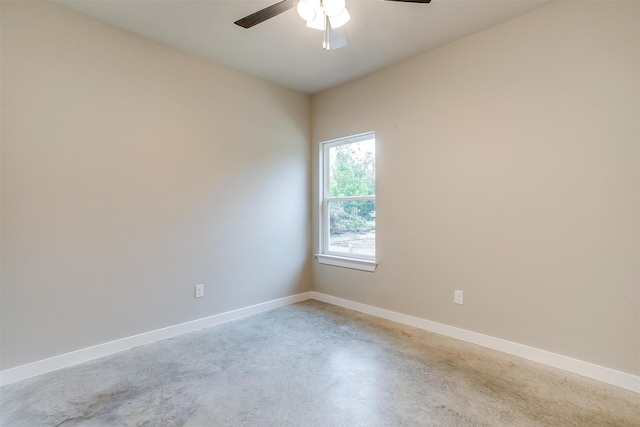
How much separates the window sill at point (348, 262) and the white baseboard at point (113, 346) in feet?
2.69

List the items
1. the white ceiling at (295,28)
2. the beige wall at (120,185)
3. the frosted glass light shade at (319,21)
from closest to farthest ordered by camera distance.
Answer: the frosted glass light shade at (319,21)
the beige wall at (120,185)
the white ceiling at (295,28)

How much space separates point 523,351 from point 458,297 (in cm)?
59

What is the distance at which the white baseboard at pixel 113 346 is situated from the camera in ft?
6.81

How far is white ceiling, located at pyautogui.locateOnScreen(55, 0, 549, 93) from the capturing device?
2.22 meters

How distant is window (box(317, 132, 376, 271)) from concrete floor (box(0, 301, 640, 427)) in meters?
1.15

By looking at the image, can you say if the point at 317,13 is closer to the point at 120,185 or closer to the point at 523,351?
the point at 120,185

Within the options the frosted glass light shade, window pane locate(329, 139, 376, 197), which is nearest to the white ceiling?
the frosted glass light shade

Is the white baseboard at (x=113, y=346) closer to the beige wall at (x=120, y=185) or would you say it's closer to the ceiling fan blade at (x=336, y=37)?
the beige wall at (x=120, y=185)

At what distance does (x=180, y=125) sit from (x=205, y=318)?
1865mm

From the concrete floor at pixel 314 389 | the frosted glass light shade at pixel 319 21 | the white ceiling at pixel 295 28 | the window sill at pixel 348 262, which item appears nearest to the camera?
the concrete floor at pixel 314 389

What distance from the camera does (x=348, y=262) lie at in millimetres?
→ 3605

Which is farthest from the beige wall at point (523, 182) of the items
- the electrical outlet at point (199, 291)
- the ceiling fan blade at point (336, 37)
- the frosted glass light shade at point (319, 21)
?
the electrical outlet at point (199, 291)

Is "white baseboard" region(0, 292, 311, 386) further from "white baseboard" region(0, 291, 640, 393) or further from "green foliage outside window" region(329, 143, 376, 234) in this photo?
"green foliage outside window" region(329, 143, 376, 234)

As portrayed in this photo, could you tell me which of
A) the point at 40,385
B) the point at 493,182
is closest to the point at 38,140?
the point at 40,385
